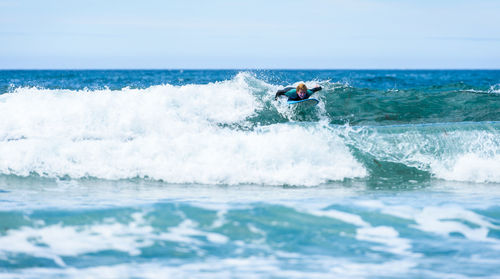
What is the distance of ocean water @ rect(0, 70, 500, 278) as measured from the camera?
436 cm

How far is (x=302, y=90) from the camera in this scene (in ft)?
38.8

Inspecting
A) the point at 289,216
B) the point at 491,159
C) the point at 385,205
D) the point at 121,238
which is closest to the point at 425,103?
the point at 491,159

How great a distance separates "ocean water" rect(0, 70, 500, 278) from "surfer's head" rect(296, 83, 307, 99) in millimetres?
799

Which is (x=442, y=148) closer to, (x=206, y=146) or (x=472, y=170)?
(x=472, y=170)

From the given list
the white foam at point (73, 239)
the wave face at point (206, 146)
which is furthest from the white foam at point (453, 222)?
the white foam at point (73, 239)

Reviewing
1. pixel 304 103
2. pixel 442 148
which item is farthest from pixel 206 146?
pixel 304 103

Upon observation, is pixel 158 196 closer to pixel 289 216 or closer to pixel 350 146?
pixel 289 216

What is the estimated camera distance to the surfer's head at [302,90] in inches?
464

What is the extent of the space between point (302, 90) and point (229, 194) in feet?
19.5

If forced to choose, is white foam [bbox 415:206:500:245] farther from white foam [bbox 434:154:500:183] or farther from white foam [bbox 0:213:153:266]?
white foam [bbox 0:213:153:266]

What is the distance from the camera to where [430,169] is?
8.04 meters

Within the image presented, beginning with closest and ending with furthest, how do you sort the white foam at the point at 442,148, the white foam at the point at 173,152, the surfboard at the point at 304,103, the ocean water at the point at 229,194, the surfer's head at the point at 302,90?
the ocean water at the point at 229,194
the white foam at the point at 173,152
the white foam at the point at 442,148
the surfer's head at the point at 302,90
the surfboard at the point at 304,103

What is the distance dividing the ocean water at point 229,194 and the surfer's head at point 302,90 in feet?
2.62

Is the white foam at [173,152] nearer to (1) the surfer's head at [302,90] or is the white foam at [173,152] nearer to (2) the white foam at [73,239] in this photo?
(2) the white foam at [73,239]
